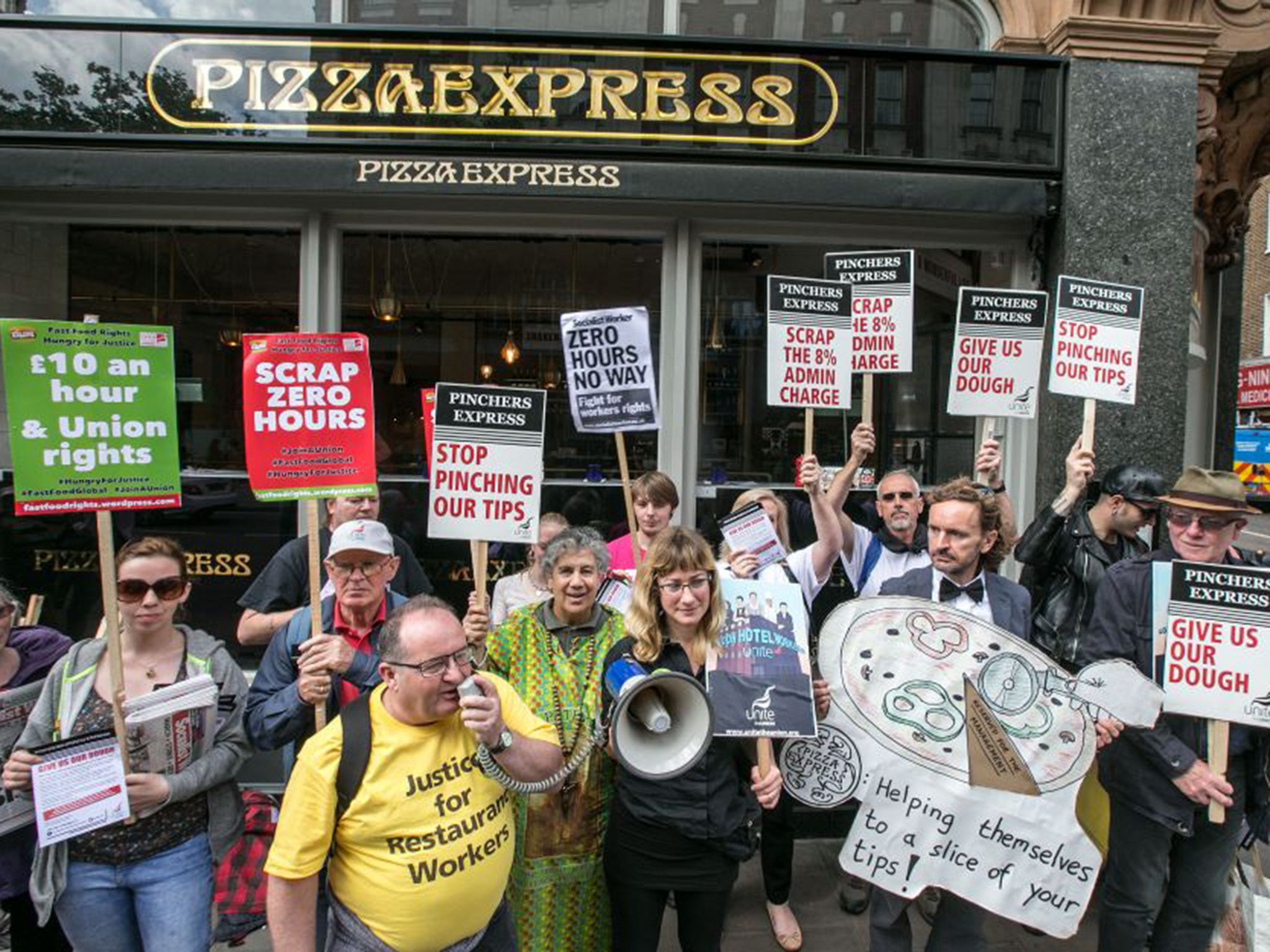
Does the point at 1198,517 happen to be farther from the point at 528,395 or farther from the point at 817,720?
the point at 528,395

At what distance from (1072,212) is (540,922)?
514 centimetres

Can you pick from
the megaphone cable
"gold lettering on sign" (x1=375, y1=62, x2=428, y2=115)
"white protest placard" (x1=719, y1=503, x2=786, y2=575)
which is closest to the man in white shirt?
"white protest placard" (x1=719, y1=503, x2=786, y2=575)

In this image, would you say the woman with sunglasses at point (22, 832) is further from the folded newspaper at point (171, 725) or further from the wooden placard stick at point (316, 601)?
the wooden placard stick at point (316, 601)

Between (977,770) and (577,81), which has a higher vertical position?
(577,81)

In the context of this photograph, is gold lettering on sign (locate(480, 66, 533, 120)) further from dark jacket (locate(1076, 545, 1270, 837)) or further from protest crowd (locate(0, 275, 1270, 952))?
dark jacket (locate(1076, 545, 1270, 837))

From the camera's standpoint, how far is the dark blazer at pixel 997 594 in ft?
11.0

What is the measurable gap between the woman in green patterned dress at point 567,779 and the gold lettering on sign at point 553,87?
10.9 ft

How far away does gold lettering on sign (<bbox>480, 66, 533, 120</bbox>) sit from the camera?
212 inches

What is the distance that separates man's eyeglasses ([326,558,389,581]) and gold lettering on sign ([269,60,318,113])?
348 cm

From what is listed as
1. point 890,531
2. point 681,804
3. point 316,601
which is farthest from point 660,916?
point 890,531

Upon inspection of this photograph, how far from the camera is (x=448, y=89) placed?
5375mm

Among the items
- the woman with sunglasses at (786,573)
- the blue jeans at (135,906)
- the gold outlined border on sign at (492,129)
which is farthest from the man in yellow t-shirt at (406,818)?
the gold outlined border on sign at (492,129)

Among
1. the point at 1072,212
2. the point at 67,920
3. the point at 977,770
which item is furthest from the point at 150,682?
the point at 1072,212

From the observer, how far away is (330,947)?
247 cm
